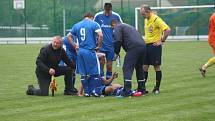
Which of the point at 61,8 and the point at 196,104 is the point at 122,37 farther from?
the point at 61,8

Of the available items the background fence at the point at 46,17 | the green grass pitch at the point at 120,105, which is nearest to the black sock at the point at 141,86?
the green grass pitch at the point at 120,105

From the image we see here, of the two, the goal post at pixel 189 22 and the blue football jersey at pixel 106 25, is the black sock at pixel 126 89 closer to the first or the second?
the blue football jersey at pixel 106 25

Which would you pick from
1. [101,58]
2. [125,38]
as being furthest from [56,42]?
[125,38]

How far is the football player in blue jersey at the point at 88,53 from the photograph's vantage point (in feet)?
45.0

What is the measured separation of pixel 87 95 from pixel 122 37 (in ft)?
4.94

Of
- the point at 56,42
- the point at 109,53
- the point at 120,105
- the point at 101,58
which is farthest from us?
the point at 109,53

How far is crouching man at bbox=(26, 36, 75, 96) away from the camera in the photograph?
46.0 feet

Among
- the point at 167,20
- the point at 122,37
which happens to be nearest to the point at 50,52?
the point at 122,37

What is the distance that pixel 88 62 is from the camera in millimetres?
13695

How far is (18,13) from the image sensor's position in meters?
52.2

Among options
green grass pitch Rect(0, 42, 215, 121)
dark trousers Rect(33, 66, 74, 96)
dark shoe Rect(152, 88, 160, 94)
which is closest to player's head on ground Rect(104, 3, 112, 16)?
dark trousers Rect(33, 66, 74, 96)

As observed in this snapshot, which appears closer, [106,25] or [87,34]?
[87,34]

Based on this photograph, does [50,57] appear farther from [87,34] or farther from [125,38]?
[125,38]

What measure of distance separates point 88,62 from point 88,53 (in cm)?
20
